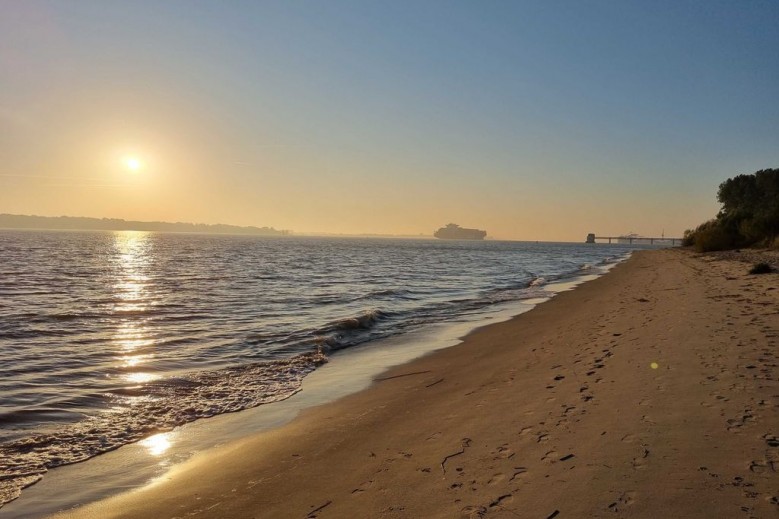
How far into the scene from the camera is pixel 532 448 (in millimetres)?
5672

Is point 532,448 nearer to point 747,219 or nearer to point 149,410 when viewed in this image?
point 149,410

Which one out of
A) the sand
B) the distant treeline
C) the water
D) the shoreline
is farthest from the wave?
the distant treeline

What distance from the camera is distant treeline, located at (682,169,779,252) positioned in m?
50.8

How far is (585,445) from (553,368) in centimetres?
449

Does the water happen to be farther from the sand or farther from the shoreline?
the sand

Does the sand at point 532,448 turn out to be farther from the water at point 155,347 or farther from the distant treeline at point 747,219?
the distant treeline at point 747,219

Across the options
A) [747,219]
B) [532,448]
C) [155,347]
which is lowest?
[155,347]

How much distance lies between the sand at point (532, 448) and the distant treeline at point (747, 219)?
47.8 metres

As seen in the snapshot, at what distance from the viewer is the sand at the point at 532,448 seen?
14.5 feet

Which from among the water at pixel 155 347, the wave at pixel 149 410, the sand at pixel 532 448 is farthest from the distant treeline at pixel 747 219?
the wave at pixel 149 410

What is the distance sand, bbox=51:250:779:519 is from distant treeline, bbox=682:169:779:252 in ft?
157

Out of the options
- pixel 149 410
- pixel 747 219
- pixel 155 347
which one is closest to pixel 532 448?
pixel 149 410

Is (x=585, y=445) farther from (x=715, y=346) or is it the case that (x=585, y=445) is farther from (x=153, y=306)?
(x=153, y=306)

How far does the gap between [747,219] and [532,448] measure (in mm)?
63757
